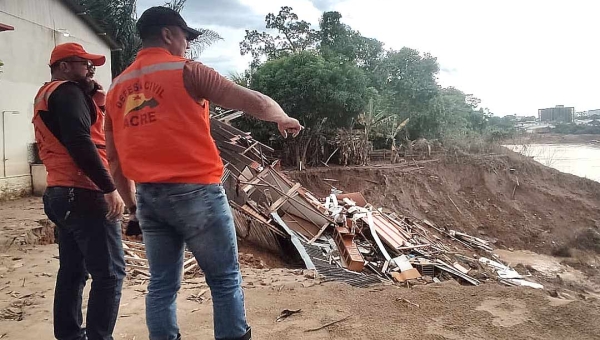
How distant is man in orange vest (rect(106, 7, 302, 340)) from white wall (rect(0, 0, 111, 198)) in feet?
31.4

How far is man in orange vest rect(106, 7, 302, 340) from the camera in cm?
203

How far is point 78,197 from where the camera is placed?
2426 mm

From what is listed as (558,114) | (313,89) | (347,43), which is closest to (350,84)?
(313,89)

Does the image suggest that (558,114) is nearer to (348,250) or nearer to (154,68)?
(348,250)

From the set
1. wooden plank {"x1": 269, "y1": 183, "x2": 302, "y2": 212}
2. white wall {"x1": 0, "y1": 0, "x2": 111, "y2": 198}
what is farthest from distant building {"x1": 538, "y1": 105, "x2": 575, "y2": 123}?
white wall {"x1": 0, "y1": 0, "x2": 111, "y2": 198}

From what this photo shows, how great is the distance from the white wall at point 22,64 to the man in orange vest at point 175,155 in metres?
9.56

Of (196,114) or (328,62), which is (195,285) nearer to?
(196,114)

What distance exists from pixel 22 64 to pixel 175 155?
10.9 meters

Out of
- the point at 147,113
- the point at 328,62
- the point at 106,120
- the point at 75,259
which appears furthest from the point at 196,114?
the point at 328,62

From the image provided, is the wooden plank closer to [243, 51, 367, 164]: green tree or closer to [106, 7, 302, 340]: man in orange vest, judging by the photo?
[243, 51, 367, 164]: green tree

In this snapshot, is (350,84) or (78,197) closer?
(78,197)

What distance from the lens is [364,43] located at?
2102 centimetres

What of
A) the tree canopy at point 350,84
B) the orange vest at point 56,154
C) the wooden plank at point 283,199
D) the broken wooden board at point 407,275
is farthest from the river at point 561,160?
the orange vest at point 56,154

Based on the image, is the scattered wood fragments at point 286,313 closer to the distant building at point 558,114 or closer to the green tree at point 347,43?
the green tree at point 347,43
